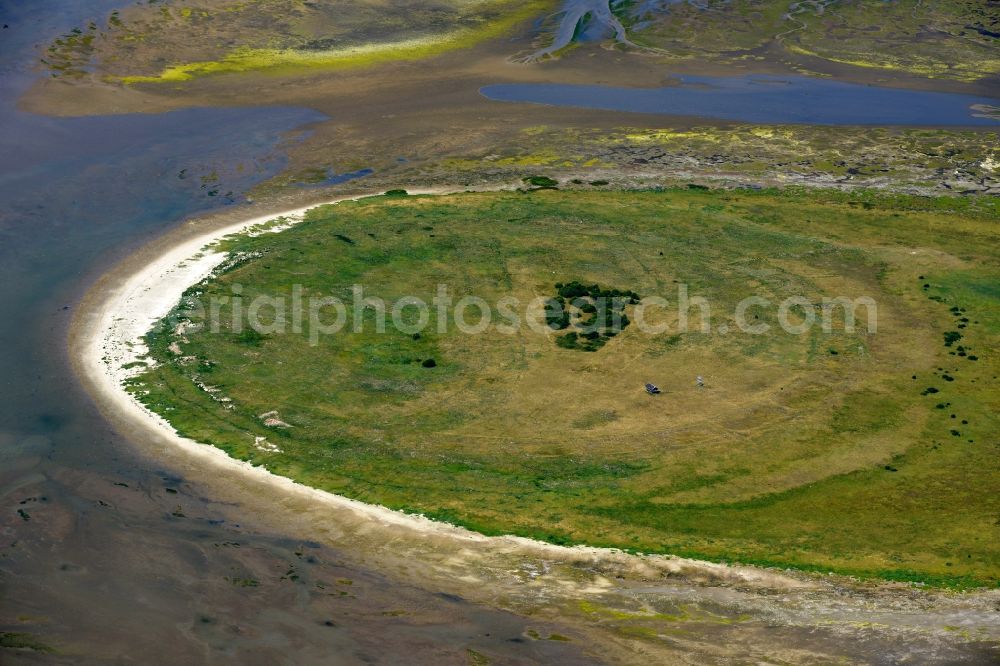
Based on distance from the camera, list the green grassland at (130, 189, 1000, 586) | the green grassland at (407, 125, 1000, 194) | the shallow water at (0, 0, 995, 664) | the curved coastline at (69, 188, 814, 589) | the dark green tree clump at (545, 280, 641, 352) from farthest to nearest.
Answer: the green grassland at (407, 125, 1000, 194)
the dark green tree clump at (545, 280, 641, 352)
the green grassland at (130, 189, 1000, 586)
the curved coastline at (69, 188, 814, 589)
the shallow water at (0, 0, 995, 664)

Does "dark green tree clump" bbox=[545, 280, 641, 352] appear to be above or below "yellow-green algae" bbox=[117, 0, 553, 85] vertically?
below

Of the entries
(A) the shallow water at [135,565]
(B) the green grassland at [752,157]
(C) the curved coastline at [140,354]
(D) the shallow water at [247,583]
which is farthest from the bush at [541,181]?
(D) the shallow water at [247,583]

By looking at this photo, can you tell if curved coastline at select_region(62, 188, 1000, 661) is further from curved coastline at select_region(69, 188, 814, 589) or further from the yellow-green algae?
the yellow-green algae

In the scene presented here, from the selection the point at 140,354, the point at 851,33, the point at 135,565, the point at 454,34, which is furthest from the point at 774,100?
the point at 135,565

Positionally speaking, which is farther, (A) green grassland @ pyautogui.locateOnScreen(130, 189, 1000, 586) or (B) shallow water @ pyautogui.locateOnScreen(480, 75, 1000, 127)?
(B) shallow water @ pyautogui.locateOnScreen(480, 75, 1000, 127)

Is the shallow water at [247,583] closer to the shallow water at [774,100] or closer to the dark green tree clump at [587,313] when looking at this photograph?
the dark green tree clump at [587,313]

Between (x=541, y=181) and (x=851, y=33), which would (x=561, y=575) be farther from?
(x=851, y=33)

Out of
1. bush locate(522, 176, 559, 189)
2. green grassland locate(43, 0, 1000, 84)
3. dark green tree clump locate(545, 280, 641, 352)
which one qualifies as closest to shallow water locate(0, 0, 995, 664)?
dark green tree clump locate(545, 280, 641, 352)
